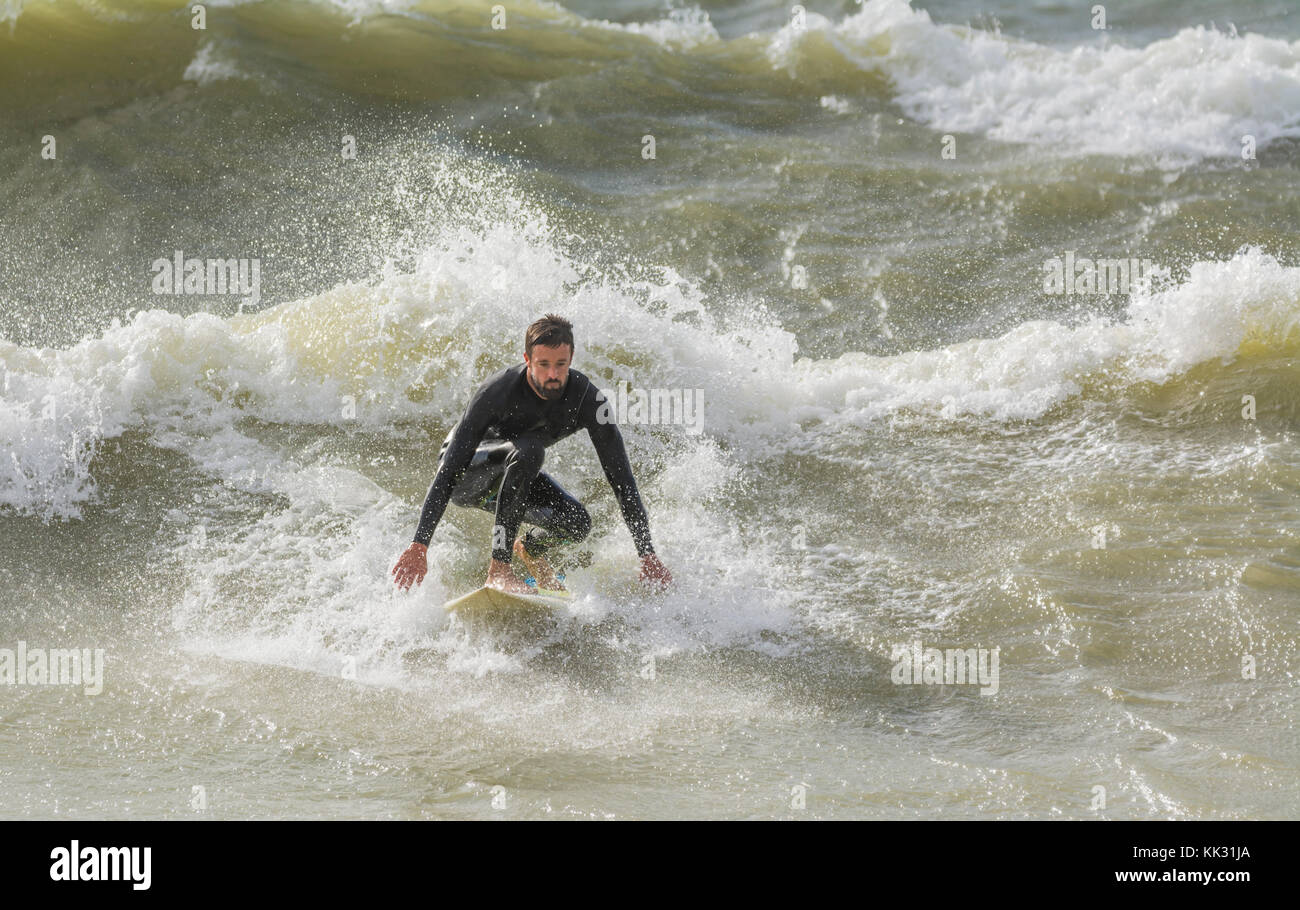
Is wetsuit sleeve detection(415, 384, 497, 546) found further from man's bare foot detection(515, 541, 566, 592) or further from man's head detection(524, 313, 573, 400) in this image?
man's bare foot detection(515, 541, 566, 592)

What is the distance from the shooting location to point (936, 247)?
415 inches

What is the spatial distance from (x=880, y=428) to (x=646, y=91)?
7.04 m

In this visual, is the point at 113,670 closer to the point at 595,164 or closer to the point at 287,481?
the point at 287,481

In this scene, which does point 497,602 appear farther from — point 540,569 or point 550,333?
point 550,333

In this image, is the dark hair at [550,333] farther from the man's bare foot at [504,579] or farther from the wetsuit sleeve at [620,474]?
the man's bare foot at [504,579]

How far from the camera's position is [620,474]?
560 centimetres

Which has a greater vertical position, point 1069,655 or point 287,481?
point 287,481

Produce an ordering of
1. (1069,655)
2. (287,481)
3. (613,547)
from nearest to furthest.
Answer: (1069,655) → (613,547) → (287,481)

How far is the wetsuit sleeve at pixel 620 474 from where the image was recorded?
220 inches

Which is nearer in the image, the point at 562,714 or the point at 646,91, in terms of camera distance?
the point at 562,714

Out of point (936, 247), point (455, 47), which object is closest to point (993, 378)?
point (936, 247)

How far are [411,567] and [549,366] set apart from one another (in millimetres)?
1070

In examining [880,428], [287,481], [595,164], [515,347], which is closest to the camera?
[287,481]
